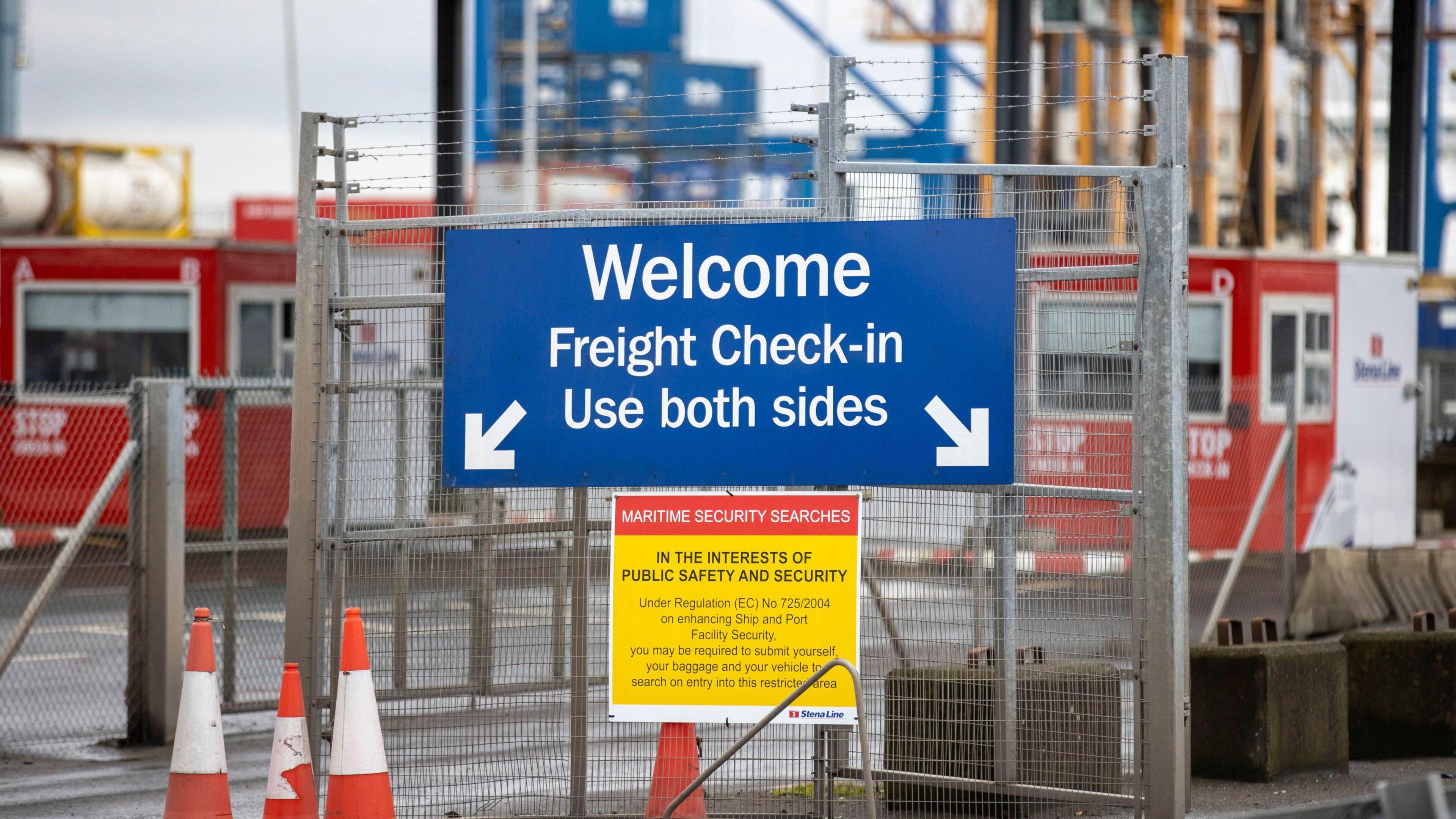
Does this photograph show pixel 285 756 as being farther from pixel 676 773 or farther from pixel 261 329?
pixel 261 329

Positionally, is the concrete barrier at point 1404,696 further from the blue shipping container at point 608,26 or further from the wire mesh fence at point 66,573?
the blue shipping container at point 608,26

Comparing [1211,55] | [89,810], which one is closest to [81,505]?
[89,810]

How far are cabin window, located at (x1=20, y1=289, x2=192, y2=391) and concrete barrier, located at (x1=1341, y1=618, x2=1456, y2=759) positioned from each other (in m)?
14.5

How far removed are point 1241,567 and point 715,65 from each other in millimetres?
71206

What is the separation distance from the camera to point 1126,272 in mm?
6617

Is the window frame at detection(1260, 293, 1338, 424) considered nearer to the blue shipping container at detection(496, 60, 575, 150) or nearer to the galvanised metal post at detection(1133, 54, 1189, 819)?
the galvanised metal post at detection(1133, 54, 1189, 819)

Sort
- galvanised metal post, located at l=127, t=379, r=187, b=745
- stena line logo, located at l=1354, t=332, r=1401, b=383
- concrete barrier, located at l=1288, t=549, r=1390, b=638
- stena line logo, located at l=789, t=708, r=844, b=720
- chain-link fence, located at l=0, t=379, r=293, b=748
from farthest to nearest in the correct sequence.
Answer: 1. stena line logo, located at l=1354, t=332, r=1401, b=383
2. concrete barrier, located at l=1288, t=549, r=1390, b=638
3. chain-link fence, located at l=0, t=379, r=293, b=748
4. galvanised metal post, located at l=127, t=379, r=187, b=745
5. stena line logo, located at l=789, t=708, r=844, b=720

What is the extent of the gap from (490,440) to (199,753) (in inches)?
64.5

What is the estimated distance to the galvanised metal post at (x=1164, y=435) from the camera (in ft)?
21.6

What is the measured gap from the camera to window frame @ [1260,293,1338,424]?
61.6 ft

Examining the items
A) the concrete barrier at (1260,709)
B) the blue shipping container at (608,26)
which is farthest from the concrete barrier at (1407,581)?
the blue shipping container at (608,26)

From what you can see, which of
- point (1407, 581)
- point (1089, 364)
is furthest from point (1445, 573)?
point (1089, 364)

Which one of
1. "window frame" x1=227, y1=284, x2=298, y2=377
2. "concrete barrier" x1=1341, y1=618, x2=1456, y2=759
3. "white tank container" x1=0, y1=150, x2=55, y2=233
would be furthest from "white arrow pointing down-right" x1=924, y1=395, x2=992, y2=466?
"white tank container" x1=0, y1=150, x2=55, y2=233

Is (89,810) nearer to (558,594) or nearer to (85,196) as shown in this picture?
(558,594)
